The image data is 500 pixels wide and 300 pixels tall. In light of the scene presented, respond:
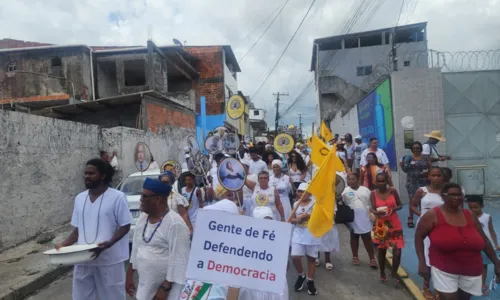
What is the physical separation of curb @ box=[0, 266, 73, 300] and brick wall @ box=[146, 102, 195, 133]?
11201 millimetres

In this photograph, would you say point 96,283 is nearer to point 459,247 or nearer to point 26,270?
point 459,247

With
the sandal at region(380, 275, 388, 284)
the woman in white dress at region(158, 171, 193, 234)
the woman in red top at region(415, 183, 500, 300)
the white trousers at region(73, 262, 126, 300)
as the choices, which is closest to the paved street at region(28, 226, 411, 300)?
the sandal at region(380, 275, 388, 284)

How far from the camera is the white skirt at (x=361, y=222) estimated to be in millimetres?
5867

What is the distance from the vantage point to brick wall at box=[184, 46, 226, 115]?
3194cm

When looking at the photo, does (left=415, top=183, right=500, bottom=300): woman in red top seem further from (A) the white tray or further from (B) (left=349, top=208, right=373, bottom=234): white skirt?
(A) the white tray

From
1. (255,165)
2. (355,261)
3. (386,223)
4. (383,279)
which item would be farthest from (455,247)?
(255,165)

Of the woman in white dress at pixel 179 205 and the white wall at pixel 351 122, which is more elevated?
the white wall at pixel 351 122

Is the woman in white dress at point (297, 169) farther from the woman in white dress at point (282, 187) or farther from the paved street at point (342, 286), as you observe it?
the paved street at point (342, 286)

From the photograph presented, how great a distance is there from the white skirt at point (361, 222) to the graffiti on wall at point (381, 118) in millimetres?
5095

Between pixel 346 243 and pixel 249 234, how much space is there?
540 cm

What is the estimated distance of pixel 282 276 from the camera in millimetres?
2725

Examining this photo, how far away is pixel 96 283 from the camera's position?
3598mm

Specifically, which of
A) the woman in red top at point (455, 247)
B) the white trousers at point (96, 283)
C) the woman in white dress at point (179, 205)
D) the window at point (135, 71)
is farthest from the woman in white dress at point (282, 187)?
the window at point (135, 71)

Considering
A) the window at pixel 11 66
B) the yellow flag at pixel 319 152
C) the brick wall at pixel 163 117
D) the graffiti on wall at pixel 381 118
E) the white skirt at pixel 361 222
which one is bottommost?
the white skirt at pixel 361 222
